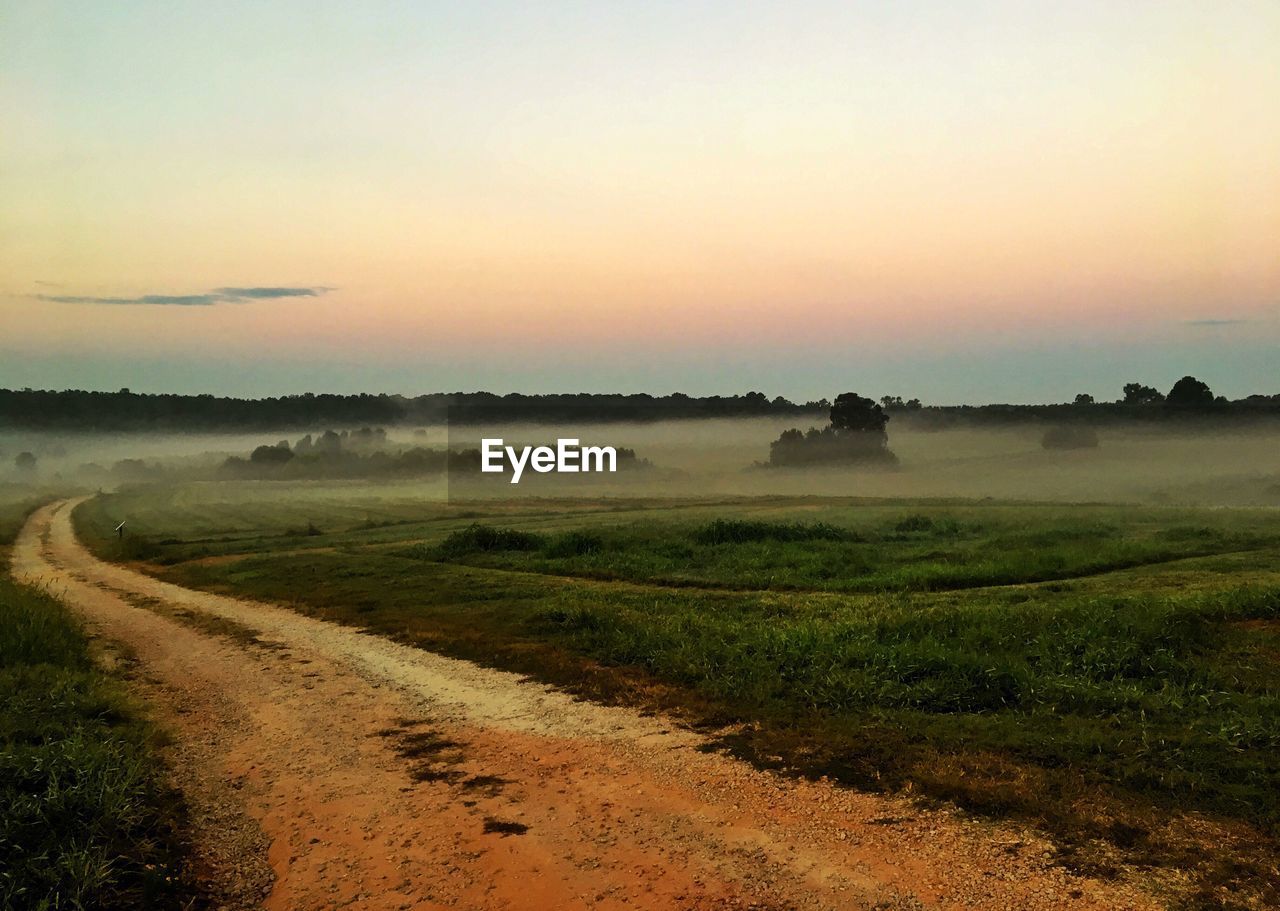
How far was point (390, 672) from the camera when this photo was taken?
45.8 feet

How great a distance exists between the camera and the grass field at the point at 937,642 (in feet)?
26.9

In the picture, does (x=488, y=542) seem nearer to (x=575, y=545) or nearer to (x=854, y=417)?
(x=575, y=545)

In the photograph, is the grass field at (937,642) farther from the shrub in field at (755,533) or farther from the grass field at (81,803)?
the grass field at (81,803)

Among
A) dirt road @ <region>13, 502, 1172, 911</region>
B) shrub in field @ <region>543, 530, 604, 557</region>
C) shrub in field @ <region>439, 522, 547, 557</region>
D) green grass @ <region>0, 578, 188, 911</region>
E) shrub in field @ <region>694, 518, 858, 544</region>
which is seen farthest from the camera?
shrub in field @ <region>439, 522, 547, 557</region>

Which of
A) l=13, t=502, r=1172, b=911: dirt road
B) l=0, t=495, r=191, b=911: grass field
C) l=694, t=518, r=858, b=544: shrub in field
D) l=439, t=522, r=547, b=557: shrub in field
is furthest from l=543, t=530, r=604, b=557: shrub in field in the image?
l=0, t=495, r=191, b=911: grass field

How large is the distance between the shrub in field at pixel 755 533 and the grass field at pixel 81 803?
19744 mm

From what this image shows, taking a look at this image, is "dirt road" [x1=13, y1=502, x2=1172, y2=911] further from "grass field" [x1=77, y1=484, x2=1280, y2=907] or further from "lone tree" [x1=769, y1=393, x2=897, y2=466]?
"lone tree" [x1=769, y1=393, x2=897, y2=466]

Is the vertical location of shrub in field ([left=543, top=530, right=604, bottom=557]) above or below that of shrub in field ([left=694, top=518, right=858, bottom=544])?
below

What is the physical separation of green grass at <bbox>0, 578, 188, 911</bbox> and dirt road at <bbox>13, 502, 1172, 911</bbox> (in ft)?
1.51

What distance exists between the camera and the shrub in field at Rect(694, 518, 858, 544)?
29.0 m

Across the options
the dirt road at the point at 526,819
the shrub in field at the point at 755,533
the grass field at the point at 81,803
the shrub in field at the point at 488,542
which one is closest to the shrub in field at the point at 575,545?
the shrub in field at the point at 488,542

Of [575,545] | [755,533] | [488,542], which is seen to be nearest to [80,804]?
[575,545]

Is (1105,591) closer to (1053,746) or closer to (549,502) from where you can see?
(1053,746)

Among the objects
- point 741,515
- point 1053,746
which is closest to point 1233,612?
point 1053,746
